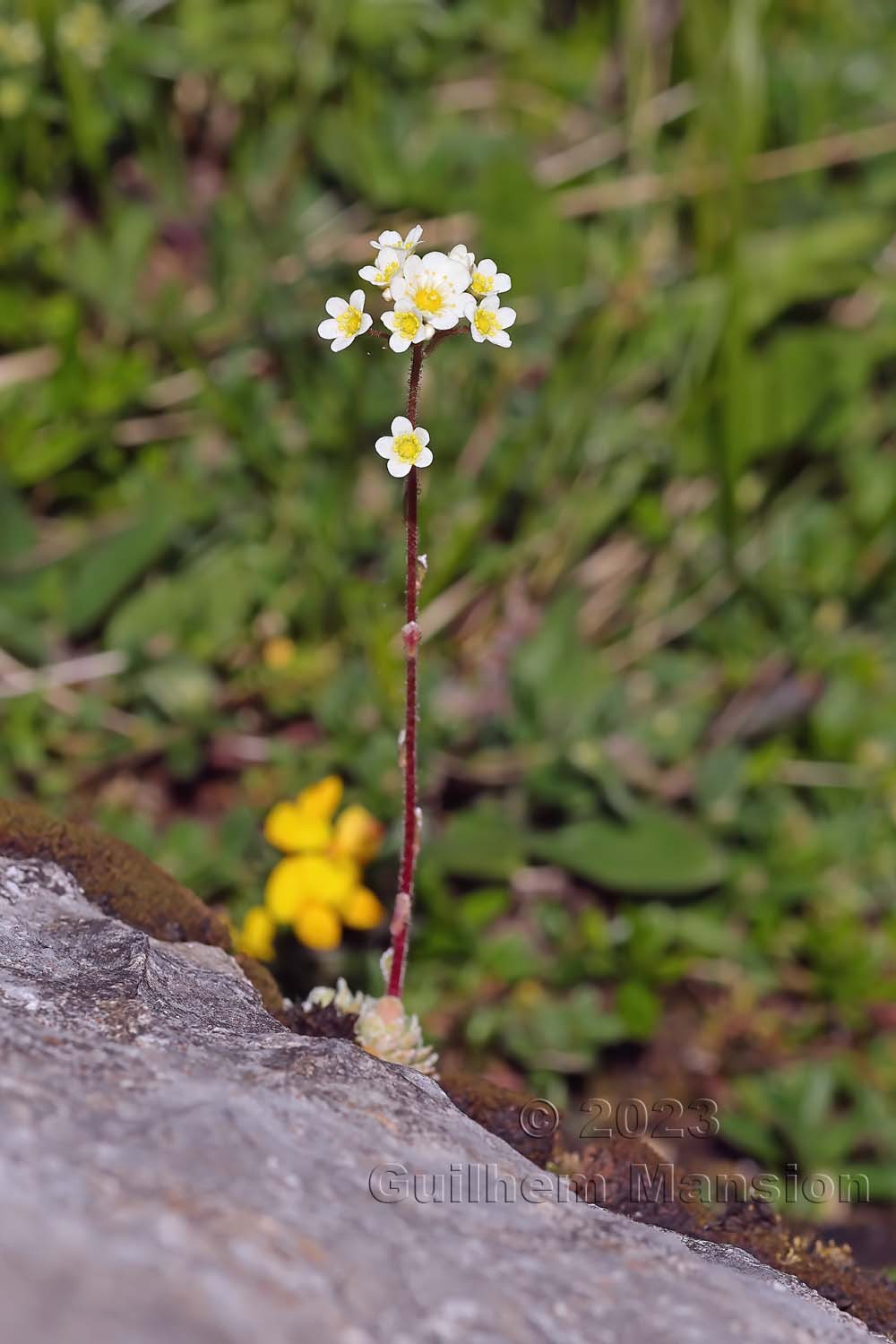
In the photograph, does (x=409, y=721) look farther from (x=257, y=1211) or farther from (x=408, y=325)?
(x=257, y=1211)

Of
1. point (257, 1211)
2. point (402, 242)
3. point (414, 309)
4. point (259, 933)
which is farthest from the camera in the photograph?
point (259, 933)

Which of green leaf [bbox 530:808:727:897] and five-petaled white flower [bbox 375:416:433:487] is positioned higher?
five-petaled white flower [bbox 375:416:433:487]

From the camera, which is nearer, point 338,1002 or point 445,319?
point 445,319

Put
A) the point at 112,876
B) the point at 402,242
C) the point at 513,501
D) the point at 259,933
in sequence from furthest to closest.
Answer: the point at 513,501 → the point at 259,933 → the point at 112,876 → the point at 402,242

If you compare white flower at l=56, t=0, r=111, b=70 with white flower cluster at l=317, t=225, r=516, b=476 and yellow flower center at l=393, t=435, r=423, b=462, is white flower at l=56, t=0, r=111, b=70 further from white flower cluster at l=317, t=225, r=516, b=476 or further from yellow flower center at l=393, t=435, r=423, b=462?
yellow flower center at l=393, t=435, r=423, b=462

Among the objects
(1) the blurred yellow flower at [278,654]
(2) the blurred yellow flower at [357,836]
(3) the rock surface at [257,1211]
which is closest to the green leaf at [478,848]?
(2) the blurred yellow flower at [357,836]

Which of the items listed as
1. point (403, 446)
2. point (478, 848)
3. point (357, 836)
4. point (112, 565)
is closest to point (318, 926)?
point (357, 836)

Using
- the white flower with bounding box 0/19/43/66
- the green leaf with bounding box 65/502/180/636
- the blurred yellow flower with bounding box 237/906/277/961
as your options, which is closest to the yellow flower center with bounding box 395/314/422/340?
the blurred yellow flower with bounding box 237/906/277/961
